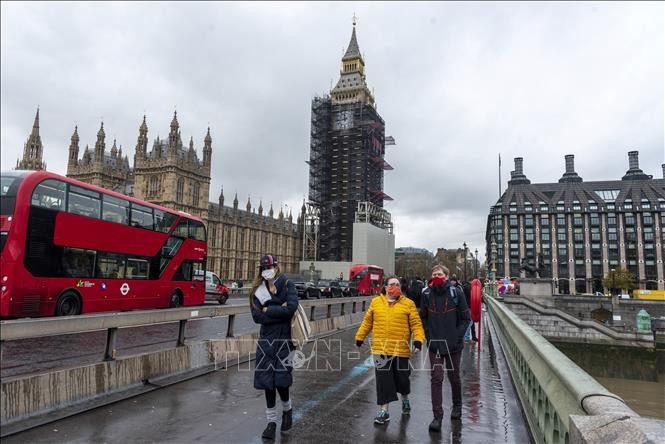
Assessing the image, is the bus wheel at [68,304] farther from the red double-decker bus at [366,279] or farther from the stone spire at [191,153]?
the stone spire at [191,153]

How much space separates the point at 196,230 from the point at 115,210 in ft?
17.2

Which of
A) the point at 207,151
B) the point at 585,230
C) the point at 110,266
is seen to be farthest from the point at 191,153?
the point at 585,230

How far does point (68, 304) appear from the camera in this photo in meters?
13.4

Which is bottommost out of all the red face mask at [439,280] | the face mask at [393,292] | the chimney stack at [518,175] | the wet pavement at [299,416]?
the wet pavement at [299,416]

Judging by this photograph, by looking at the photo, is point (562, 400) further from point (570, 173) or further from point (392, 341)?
point (570, 173)

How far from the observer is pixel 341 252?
273 ft

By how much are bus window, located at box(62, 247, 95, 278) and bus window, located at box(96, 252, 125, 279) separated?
342 mm

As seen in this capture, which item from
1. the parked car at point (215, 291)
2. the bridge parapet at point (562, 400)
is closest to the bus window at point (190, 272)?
the parked car at point (215, 291)

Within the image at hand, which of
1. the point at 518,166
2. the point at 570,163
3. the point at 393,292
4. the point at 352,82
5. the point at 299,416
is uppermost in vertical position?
the point at 352,82

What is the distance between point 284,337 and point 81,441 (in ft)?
7.35

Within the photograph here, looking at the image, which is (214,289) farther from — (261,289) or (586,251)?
(586,251)

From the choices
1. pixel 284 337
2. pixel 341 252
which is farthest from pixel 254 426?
pixel 341 252

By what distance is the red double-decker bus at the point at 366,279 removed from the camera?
43.8 metres

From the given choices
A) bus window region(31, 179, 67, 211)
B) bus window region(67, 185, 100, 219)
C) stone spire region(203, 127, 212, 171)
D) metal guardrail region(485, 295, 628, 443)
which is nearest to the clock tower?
stone spire region(203, 127, 212, 171)
